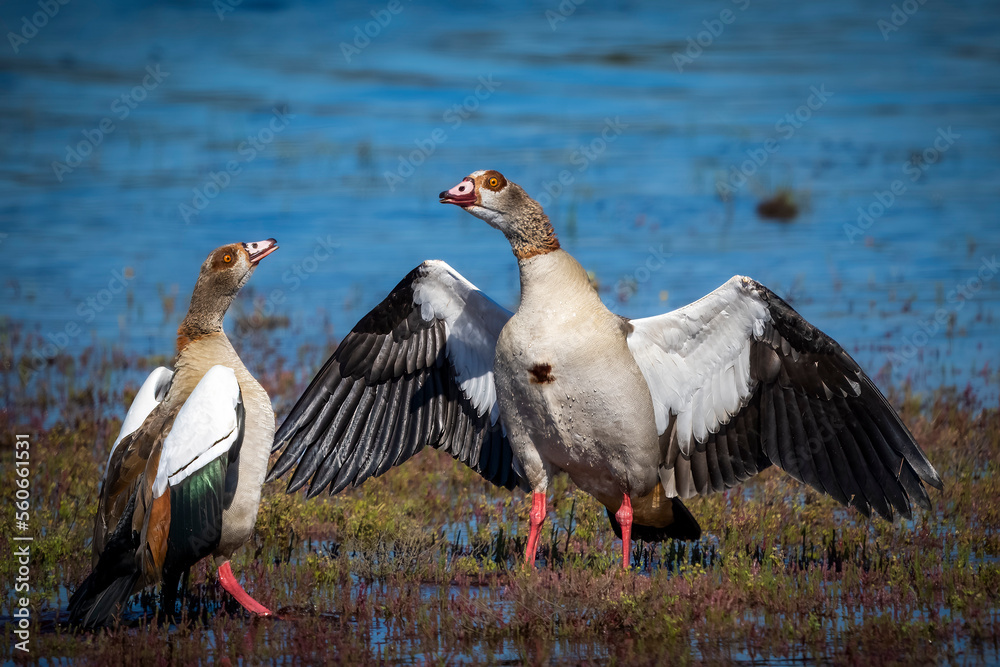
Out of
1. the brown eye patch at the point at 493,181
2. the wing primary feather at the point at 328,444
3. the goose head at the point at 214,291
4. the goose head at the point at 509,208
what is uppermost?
the brown eye patch at the point at 493,181

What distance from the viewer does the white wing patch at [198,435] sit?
204 inches

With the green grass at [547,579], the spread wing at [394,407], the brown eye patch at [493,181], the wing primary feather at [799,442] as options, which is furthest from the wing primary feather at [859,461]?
the brown eye patch at [493,181]

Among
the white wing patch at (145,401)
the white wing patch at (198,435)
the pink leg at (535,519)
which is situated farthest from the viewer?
the pink leg at (535,519)

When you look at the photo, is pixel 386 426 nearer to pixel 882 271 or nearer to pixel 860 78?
pixel 882 271

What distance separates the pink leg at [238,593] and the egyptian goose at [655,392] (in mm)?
1350

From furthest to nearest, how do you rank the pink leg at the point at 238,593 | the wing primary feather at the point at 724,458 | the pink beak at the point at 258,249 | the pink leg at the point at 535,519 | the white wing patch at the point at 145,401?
the wing primary feather at the point at 724,458
the pink leg at the point at 535,519
the pink beak at the point at 258,249
the white wing patch at the point at 145,401
the pink leg at the point at 238,593

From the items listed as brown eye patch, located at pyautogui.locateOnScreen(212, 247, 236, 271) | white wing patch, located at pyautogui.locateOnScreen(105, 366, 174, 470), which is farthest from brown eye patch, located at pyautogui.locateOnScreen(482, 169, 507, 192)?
white wing patch, located at pyautogui.locateOnScreen(105, 366, 174, 470)

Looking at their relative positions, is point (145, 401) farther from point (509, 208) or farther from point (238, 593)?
point (509, 208)

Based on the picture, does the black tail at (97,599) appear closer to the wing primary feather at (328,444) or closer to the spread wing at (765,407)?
the wing primary feather at (328,444)

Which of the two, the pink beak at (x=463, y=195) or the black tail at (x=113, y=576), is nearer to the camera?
the black tail at (x=113, y=576)

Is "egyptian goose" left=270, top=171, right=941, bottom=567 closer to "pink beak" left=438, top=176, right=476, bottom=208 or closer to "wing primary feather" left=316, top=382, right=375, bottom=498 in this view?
"pink beak" left=438, top=176, right=476, bottom=208

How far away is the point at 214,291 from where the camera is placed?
5.96 m

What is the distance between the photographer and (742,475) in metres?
6.62

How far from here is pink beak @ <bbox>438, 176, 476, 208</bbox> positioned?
20.8 feet
